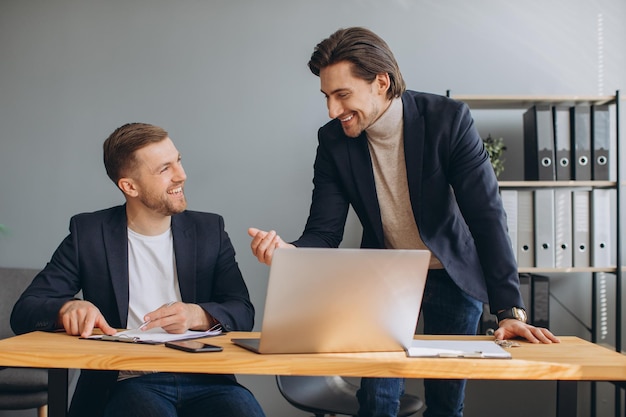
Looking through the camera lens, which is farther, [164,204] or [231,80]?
[231,80]

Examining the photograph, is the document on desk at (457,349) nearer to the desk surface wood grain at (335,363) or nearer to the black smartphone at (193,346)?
the desk surface wood grain at (335,363)

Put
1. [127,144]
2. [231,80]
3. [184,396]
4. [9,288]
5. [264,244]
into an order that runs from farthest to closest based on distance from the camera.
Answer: [231,80]
[9,288]
[127,144]
[184,396]
[264,244]

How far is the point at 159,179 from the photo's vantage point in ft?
6.46

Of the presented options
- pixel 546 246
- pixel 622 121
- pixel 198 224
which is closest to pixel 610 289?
pixel 546 246

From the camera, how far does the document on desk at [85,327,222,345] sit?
→ 4.68ft

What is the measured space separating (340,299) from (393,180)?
27.8 inches

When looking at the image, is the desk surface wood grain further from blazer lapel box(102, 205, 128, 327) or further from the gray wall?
the gray wall

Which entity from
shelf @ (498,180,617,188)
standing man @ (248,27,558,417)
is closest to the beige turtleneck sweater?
standing man @ (248,27,558,417)

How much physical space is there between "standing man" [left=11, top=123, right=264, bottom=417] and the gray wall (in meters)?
1.20

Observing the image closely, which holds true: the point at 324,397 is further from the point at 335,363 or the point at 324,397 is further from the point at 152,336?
the point at 335,363

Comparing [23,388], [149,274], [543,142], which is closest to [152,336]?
[149,274]

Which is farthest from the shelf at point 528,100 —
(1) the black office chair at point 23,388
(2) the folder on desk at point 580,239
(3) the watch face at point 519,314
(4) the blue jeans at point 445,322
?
(1) the black office chair at point 23,388

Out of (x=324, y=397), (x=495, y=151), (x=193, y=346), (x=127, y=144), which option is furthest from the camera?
(x=495, y=151)

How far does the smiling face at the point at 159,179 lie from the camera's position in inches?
76.0
